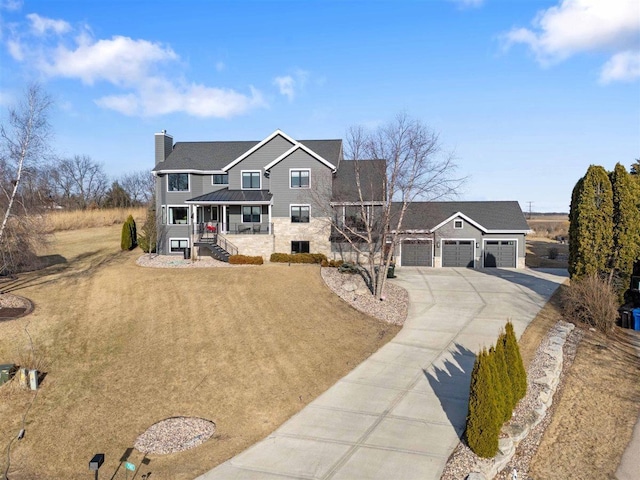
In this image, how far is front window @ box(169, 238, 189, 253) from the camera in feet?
113

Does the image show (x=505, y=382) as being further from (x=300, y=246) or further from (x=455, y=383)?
(x=300, y=246)

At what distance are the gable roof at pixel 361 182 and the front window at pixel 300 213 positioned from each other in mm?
2631

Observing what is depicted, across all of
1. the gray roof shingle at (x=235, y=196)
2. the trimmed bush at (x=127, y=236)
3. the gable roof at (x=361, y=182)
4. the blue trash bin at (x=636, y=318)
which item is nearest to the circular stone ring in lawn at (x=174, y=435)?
the gable roof at (x=361, y=182)

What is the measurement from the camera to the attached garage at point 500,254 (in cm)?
3481

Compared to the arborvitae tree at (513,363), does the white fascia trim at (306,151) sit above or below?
above

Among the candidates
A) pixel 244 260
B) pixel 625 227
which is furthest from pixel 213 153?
pixel 625 227

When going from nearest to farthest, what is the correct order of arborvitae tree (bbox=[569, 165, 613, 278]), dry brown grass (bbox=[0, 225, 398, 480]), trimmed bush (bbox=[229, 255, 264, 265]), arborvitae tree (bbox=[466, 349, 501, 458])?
arborvitae tree (bbox=[466, 349, 501, 458]), dry brown grass (bbox=[0, 225, 398, 480]), arborvitae tree (bbox=[569, 165, 613, 278]), trimmed bush (bbox=[229, 255, 264, 265])

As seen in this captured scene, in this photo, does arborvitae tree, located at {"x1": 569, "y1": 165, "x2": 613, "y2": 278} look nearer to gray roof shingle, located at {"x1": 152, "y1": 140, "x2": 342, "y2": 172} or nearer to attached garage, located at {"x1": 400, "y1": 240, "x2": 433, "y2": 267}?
attached garage, located at {"x1": 400, "y1": 240, "x2": 433, "y2": 267}

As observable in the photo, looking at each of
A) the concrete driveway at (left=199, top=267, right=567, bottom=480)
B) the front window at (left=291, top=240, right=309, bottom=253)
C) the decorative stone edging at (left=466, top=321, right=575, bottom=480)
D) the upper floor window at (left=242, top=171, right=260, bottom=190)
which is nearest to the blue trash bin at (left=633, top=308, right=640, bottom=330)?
the decorative stone edging at (left=466, top=321, right=575, bottom=480)

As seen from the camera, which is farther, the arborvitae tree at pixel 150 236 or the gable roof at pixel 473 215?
the gable roof at pixel 473 215

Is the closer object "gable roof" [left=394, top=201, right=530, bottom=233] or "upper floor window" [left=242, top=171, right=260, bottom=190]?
"gable roof" [left=394, top=201, right=530, bottom=233]

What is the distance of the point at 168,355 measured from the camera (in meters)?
16.8

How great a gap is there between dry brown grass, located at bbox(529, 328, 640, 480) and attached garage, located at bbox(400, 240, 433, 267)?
16711 millimetres

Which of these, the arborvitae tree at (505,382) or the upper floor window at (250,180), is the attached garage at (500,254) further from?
the arborvitae tree at (505,382)
